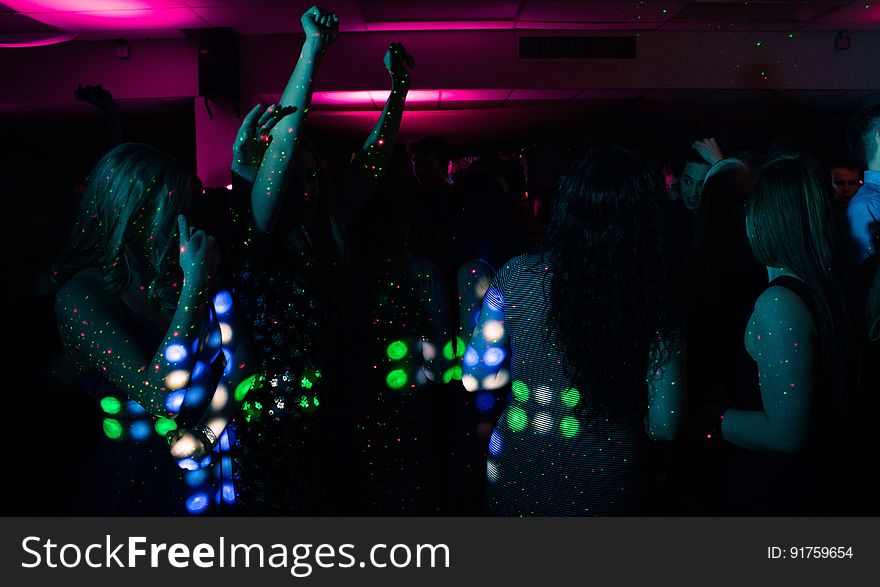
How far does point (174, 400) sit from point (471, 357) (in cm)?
57

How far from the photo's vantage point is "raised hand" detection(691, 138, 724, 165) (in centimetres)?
226

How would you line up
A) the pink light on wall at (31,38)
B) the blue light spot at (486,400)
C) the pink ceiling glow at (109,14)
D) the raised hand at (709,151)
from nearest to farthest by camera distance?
the blue light spot at (486,400) < the raised hand at (709,151) < the pink ceiling glow at (109,14) < the pink light on wall at (31,38)

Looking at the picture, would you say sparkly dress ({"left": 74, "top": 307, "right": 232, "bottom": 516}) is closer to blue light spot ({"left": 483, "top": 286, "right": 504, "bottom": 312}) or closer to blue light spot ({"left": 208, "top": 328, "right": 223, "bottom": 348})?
blue light spot ({"left": 208, "top": 328, "right": 223, "bottom": 348})

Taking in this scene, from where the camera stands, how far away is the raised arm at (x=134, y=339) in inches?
42.4

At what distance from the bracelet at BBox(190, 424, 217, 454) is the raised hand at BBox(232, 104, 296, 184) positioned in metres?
0.51

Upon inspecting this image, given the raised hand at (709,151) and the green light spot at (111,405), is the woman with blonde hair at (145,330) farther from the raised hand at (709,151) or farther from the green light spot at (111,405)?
the raised hand at (709,151)

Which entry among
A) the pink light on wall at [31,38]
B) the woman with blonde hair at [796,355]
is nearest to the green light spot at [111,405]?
the woman with blonde hair at [796,355]

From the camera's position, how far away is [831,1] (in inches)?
163

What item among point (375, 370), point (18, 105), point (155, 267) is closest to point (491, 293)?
point (375, 370)

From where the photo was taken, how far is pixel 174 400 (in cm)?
109

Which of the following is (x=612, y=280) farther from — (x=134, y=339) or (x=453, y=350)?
(x=134, y=339)

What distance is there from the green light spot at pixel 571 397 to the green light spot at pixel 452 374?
0.53 m
